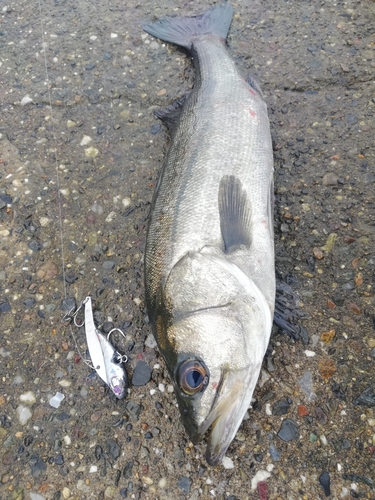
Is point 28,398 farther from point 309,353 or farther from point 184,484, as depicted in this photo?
point 309,353

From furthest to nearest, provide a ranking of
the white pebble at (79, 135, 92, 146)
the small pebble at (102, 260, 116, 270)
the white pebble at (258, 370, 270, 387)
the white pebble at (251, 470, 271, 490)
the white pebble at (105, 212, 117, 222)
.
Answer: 1. the white pebble at (79, 135, 92, 146)
2. the white pebble at (105, 212, 117, 222)
3. the small pebble at (102, 260, 116, 270)
4. the white pebble at (258, 370, 270, 387)
5. the white pebble at (251, 470, 271, 490)

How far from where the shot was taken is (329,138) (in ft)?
11.9

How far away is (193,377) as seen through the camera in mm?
2240

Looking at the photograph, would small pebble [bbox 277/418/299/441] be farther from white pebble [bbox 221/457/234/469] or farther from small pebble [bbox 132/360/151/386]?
small pebble [bbox 132/360/151/386]

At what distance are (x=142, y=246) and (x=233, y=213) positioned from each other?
2.71 ft

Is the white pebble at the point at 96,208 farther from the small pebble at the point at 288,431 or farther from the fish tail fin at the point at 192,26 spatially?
the small pebble at the point at 288,431

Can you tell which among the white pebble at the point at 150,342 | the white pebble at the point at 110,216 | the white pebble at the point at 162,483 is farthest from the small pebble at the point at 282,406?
the white pebble at the point at 110,216

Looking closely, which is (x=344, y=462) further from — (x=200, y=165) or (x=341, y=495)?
(x=200, y=165)

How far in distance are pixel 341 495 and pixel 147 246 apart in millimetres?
1814

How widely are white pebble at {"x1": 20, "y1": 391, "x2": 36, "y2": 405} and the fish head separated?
1044mm

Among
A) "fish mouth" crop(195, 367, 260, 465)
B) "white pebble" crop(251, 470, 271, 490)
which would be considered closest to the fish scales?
"fish mouth" crop(195, 367, 260, 465)

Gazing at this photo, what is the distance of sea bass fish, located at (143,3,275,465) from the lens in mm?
2246

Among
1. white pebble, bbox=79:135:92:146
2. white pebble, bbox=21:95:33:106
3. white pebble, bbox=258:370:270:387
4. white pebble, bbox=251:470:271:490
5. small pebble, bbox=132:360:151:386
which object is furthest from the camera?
white pebble, bbox=21:95:33:106

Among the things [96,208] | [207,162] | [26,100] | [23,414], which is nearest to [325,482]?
[23,414]
